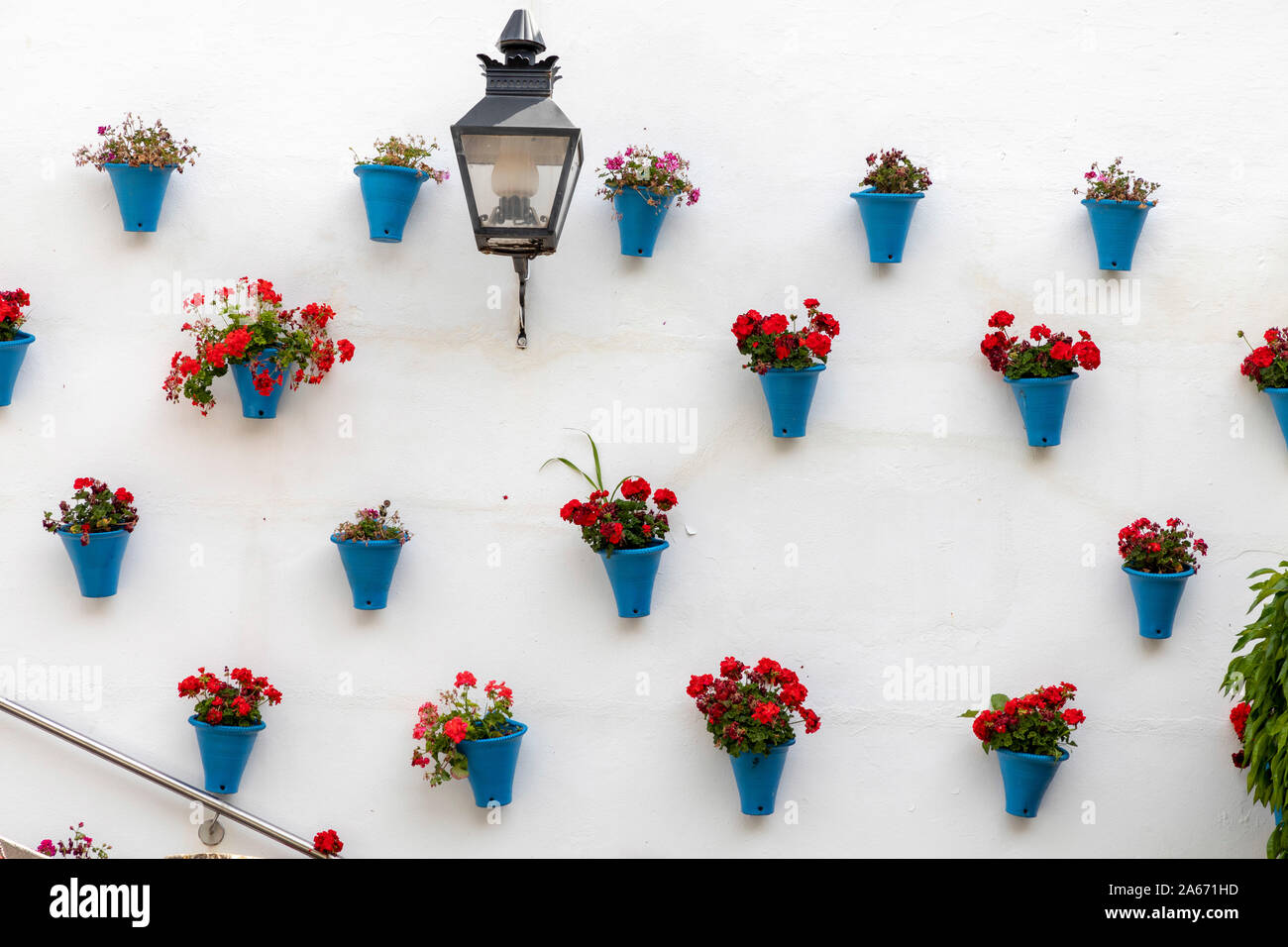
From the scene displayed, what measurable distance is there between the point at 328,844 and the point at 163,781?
52cm

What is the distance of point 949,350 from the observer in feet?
11.8

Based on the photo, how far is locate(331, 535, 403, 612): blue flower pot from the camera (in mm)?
3426

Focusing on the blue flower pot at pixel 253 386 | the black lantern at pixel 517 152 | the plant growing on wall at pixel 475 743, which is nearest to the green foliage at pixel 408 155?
the black lantern at pixel 517 152

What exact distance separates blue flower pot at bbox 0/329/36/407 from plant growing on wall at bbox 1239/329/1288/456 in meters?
3.63

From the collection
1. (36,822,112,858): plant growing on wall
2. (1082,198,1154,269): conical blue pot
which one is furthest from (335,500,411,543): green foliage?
(1082,198,1154,269): conical blue pot

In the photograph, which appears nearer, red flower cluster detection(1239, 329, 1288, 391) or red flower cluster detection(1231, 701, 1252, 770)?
red flower cluster detection(1231, 701, 1252, 770)

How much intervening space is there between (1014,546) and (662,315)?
128cm

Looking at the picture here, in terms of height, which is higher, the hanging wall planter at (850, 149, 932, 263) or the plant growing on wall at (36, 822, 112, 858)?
the hanging wall planter at (850, 149, 932, 263)

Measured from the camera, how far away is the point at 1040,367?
344cm

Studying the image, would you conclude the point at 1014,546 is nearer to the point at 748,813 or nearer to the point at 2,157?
the point at 748,813

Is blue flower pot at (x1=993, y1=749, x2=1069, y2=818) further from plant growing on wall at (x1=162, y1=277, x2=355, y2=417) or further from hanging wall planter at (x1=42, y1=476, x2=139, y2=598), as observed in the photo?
hanging wall planter at (x1=42, y1=476, x2=139, y2=598)

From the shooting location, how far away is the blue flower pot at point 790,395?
11.2 ft

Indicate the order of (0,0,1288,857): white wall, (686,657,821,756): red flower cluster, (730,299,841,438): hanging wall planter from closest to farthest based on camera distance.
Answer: (686,657,821,756): red flower cluster → (730,299,841,438): hanging wall planter → (0,0,1288,857): white wall

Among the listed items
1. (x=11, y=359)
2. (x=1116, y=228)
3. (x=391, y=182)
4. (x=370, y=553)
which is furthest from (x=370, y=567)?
(x=1116, y=228)
